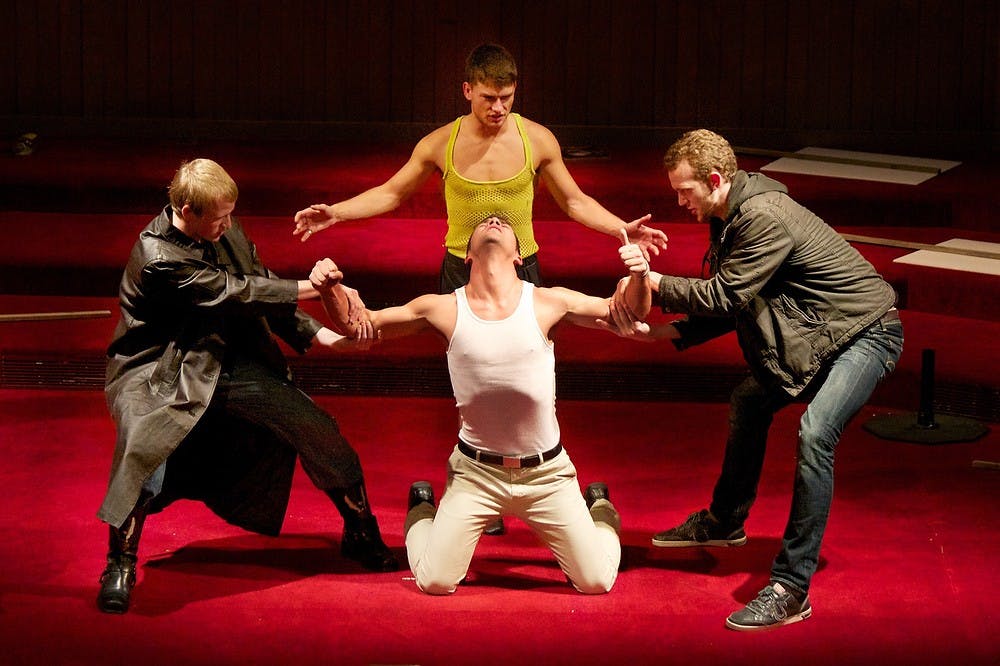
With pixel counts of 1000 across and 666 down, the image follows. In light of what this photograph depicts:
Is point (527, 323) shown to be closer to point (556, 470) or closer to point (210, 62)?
point (556, 470)

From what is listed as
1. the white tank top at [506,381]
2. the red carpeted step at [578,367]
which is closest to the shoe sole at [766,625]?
the white tank top at [506,381]

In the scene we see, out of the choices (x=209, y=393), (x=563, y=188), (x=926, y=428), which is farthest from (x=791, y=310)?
(x=926, y=428)

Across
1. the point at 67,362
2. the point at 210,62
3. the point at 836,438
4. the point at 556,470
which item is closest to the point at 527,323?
the point at 556,470

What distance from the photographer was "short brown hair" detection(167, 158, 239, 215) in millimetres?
3748

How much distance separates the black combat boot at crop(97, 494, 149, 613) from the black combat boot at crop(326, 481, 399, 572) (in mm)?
542

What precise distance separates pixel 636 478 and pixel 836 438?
1.27 meters

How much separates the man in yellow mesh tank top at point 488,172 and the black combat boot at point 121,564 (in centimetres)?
103

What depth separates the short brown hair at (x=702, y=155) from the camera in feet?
12.5

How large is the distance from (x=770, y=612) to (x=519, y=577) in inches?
29.2

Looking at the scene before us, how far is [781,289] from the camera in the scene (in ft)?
12.8

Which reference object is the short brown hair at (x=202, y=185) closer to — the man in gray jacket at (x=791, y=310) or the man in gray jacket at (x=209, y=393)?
the man in gray jacket at (x=209, y=393)

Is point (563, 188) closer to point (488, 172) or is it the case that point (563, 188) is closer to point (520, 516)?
point (488, 172)

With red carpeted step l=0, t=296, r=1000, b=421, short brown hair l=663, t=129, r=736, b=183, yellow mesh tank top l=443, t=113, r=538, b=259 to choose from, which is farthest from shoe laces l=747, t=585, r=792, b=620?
red carpeted step l=0, t=296, r=1000, b=421

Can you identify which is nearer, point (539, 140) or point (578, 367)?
point (539, 140)
